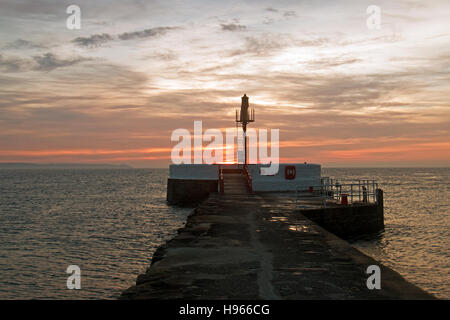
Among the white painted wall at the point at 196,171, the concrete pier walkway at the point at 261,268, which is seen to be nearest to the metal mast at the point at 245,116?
the white painted wall at the point at 196,171

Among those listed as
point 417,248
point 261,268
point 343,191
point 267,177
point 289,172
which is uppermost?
point 289,172

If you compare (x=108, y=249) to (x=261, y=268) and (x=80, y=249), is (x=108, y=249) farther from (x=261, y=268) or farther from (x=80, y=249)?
(x=261, y=268)

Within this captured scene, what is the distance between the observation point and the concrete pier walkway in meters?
7.12

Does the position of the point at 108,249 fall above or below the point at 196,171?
below

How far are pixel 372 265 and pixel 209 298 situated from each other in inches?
158

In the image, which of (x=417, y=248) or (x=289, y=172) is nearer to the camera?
(x=417, y=248)

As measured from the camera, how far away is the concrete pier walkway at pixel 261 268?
23.4 ft

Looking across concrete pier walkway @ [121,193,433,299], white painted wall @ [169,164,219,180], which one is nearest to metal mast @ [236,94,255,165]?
white painted wall @ [169,164,219,180]

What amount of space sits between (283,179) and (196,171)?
7.46m

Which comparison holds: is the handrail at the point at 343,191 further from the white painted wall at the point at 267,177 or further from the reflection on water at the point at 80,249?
the reflection on water at the point at 80,249

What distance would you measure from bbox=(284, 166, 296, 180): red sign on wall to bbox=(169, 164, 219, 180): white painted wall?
5.76 meters

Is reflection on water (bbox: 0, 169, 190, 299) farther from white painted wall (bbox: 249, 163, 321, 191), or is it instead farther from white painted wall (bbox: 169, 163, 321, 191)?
white painted wall (bbox: 249, 163, 321, 191)

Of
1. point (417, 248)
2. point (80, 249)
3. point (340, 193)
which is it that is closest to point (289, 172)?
Answer: point (340, 193)

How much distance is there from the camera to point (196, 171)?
35812mm
